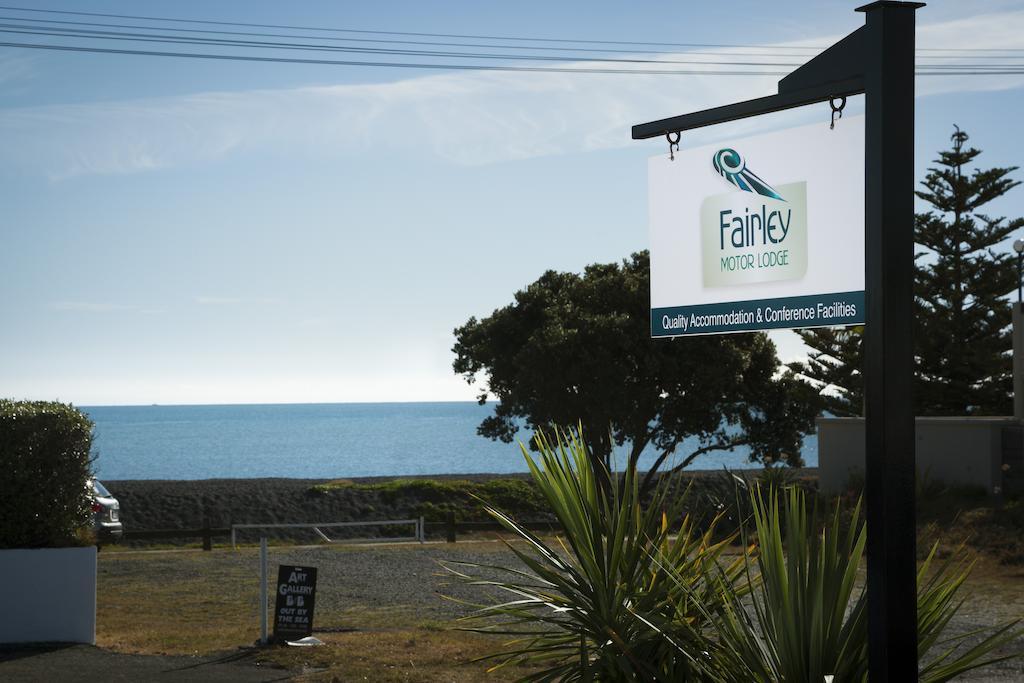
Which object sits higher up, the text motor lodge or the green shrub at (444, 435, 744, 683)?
the text motor lodge

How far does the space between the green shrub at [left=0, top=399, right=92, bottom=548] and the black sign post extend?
9.40 m

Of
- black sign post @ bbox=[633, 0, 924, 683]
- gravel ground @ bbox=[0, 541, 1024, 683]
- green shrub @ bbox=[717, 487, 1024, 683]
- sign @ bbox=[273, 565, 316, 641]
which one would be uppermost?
black sign post @ bbox=[633, 0, 924, 683]

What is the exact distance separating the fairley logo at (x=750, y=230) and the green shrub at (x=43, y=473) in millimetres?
8588

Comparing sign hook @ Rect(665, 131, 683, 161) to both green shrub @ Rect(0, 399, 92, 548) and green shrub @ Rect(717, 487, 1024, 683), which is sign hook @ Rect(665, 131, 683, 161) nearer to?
green shrub @ Rect(717, 487, 1024, 683)

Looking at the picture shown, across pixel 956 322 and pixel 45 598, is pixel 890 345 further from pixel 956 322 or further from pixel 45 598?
pixel 956 322

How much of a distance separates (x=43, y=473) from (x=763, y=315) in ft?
29.6

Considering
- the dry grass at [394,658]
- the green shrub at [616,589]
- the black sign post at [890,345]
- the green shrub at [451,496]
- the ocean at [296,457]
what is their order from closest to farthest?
1. the black sign post at [890,345]
2. the green shrub at [616,589]
3. the dry grass at [394,658]
4. the green shrub at [451,496]
5. the ocean at [296,457]

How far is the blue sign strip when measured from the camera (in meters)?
4.39

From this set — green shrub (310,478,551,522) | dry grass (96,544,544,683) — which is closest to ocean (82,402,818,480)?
green shrub (310,478,551,522)

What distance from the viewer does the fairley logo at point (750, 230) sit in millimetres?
A: 4535

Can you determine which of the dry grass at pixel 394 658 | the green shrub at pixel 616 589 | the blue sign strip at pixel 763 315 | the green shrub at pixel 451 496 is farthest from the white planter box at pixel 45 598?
the green shrub at pixel 451 496

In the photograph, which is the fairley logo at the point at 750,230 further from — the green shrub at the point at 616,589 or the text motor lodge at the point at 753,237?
the green shrub at the point at 616,589

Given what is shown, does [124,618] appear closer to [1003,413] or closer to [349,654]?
[349,654]

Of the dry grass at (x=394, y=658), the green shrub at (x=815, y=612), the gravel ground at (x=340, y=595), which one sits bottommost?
the gravel ground at (x=340, y=595)
